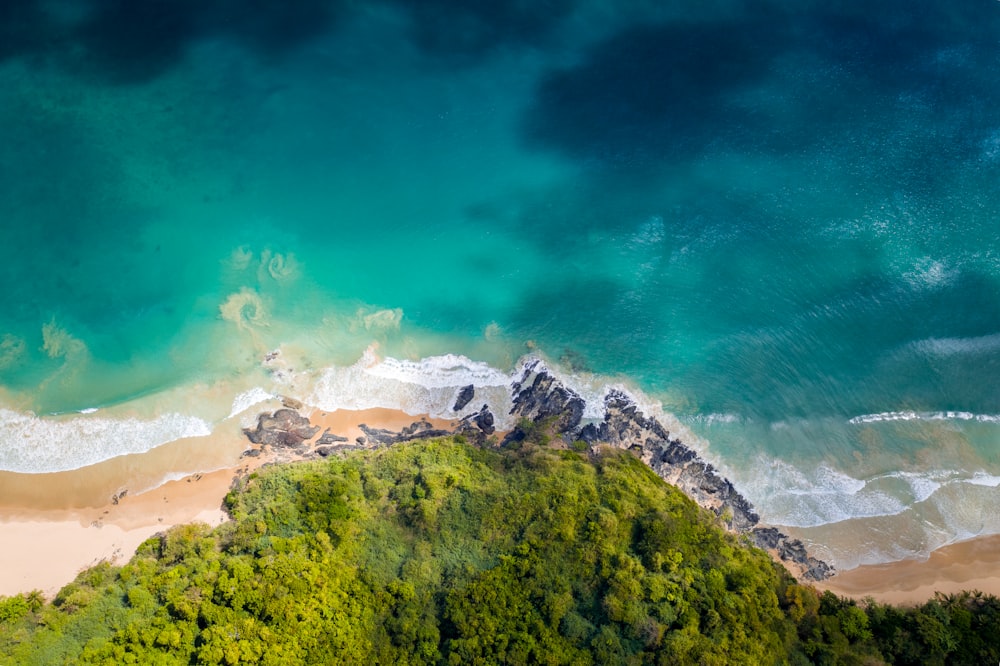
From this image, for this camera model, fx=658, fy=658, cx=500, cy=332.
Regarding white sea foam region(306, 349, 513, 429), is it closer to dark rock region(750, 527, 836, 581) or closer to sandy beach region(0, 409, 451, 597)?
sandy beach region(0, 409, 451, 597)

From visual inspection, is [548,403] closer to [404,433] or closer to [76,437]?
[404,433]

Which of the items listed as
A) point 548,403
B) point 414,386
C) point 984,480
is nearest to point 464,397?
point 414,386

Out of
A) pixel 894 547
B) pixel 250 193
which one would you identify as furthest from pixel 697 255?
pixel 250 193

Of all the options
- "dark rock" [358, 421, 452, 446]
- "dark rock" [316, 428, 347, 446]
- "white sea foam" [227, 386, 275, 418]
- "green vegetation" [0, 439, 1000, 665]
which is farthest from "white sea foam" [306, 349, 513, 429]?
"green vegetation" [0, 439, 1000, 665]

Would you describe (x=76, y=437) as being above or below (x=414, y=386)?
below

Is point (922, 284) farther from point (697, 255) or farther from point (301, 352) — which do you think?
point (301, 352)
